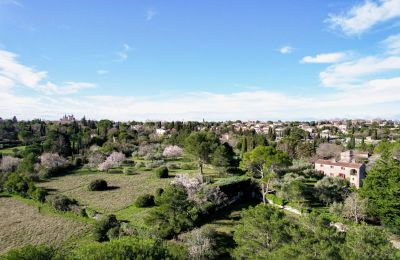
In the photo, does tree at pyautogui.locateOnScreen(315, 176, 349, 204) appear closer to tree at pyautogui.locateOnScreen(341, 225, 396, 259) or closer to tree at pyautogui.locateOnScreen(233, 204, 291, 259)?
tree at pyautogui.locateOnScreen(233, 204, 291, 259)

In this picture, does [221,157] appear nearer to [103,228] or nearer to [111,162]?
[111,162]

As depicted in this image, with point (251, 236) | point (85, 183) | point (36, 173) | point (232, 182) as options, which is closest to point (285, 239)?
point (251, 236)

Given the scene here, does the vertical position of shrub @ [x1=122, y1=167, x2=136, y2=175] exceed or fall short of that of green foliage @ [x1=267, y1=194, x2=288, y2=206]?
it exceeds it

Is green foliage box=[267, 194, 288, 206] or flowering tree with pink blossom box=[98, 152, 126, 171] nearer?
green foliage box=[267, 194, 288, 206]

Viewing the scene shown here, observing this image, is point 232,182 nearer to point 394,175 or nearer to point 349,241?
point 394,175

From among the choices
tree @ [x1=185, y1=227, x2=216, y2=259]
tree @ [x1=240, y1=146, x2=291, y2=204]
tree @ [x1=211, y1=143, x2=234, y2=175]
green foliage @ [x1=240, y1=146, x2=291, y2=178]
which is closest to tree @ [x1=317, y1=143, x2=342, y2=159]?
tree @ [x1=211, y1=143, x2=234, y2=175]

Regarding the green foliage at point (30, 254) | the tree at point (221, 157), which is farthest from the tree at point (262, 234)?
the tree at point (221, 157)
